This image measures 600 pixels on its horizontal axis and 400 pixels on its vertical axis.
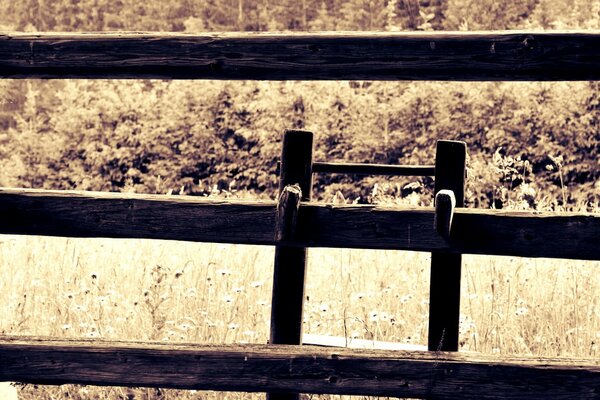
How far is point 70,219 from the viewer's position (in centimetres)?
327

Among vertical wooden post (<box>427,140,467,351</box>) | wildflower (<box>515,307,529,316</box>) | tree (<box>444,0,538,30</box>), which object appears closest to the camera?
vertical wooden post (<box>427,140,467,351</box>)

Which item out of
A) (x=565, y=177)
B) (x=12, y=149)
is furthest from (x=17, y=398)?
(x=12, y=149)

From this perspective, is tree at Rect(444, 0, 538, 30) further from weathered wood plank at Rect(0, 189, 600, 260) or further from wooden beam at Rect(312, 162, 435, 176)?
weathered wood plank at Rect(0, 189, 600, 260)

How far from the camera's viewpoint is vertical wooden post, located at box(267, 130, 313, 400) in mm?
3357

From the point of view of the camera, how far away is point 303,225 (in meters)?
3.15

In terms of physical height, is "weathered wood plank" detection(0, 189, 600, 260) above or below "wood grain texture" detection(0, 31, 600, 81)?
below

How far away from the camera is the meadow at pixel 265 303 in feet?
17.3

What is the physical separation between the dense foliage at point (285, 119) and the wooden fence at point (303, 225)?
1127cm

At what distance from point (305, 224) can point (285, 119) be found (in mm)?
14308

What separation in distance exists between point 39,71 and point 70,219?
0.62m

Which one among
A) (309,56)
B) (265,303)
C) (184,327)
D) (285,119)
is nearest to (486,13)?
(285,119)

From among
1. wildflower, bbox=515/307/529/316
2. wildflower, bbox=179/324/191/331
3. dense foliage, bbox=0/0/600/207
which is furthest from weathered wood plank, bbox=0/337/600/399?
dense foliage, bbox=0/0/600/207

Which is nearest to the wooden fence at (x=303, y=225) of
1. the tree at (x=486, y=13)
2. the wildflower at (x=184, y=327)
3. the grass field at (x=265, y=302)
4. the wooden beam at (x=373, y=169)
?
the wooden beam at (x=373, y=169)

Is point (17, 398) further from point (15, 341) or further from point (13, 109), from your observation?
point (13, 109)
